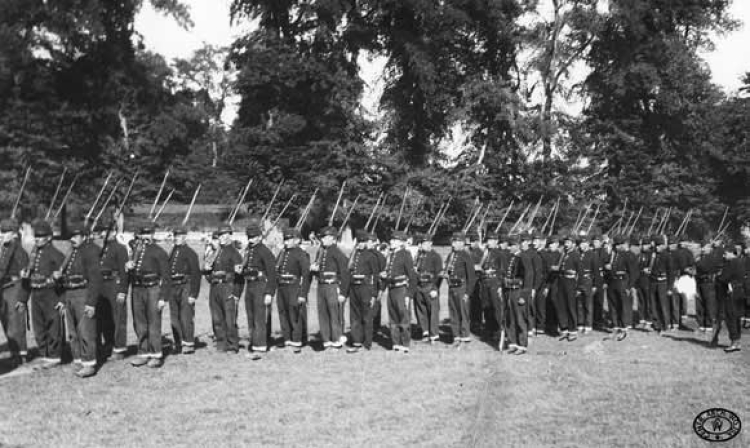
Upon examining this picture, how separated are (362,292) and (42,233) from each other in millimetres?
5453

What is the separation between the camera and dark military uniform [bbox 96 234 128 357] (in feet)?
39.8

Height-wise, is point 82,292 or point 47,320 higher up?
point 82,292

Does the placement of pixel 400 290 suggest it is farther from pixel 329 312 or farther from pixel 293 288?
pixel 293 288

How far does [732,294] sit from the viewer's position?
1385cm

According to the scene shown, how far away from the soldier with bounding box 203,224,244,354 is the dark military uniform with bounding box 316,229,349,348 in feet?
4.95

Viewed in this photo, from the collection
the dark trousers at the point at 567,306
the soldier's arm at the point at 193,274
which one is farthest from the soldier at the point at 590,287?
the soldier's arm at the point at 193,274

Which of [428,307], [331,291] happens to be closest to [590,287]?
[428,307]

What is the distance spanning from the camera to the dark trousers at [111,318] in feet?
39.9

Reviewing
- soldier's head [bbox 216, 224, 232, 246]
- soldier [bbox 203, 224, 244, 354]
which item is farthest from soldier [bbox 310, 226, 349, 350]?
soldier's head [bbox 216, 224, 232, 246]

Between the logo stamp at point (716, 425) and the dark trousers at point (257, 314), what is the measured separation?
7.16 m

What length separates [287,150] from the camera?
37.1 metres

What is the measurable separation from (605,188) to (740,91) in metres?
26.0

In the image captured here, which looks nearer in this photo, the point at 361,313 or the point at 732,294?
the point at 361,313

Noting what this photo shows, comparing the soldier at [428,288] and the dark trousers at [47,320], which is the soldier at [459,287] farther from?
the dark trousers at [47,320]
